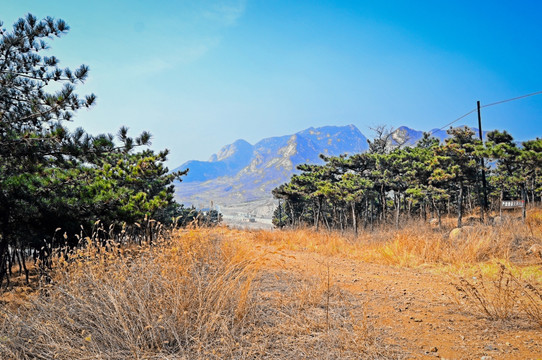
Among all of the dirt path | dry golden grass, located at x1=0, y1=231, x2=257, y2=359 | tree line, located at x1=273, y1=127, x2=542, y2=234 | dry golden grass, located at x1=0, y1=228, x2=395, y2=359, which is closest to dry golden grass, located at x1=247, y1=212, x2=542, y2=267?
the dirt path

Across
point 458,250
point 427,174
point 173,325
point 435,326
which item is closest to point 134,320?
point 173,325

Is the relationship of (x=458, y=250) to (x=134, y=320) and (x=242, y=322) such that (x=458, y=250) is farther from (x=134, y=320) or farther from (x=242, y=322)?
(x=134, y=320)

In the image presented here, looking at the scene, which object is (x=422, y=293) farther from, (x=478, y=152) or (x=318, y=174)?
(x=318, y=174)

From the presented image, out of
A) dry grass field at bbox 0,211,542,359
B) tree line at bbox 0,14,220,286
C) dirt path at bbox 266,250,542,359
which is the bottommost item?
dirt path at bbox 266,250,542,359

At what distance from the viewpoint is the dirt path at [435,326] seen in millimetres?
2685

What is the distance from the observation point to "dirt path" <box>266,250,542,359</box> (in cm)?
269

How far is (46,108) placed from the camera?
19.1ft

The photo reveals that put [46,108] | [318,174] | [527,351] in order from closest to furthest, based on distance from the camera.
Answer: [527,351]
[46,108]
[318,174]

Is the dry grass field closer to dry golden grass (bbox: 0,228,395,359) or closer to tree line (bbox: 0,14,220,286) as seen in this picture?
dry golden grass (bbox: 0,228,395,359)

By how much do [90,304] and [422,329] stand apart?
3174 mm

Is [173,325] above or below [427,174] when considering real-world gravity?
below

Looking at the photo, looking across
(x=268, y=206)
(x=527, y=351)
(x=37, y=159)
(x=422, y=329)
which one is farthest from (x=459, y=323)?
(x=268, y=206)

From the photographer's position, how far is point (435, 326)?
3.27 m

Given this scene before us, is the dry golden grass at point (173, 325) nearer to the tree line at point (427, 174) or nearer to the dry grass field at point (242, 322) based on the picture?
the dry grass field at point (242, 322)
